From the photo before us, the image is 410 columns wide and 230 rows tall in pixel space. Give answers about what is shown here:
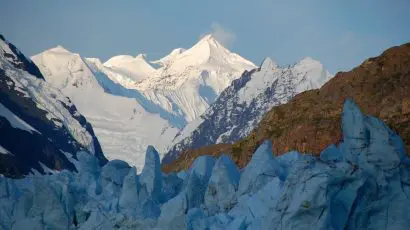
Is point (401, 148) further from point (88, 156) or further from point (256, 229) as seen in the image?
point (88, 156)

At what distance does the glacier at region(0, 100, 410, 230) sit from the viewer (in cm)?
3925

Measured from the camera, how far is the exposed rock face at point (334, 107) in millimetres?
113438

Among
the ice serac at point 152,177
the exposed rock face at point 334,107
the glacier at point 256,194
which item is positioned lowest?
the glacier at point 256,194

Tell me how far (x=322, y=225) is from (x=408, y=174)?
20.3 feet

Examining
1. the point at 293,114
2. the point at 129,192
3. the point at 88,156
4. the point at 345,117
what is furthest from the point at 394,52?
the point at 345,117

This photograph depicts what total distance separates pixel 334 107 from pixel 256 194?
81.2 metres

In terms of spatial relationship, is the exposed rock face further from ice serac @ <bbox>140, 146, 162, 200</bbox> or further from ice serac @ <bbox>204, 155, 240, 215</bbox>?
ice serac @ <bbox>204, 155, 240, 215</bbox>

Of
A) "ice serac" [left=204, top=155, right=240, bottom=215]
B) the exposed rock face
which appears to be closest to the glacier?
"ice serac" [left=204, top=155, right=240, bottom=215]

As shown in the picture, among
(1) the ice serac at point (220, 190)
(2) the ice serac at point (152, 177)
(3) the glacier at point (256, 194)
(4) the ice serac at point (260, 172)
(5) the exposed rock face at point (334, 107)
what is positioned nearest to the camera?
(3) the glacier at point (256, 194)

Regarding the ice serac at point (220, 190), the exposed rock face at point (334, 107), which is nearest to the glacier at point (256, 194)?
the ice serac at point (220, 190)

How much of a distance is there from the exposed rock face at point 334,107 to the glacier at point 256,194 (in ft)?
168

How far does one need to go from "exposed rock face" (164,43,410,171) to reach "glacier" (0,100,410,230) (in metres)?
51.2

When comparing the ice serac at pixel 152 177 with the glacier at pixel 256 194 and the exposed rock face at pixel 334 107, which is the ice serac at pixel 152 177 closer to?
the glacier at pixel 256 194

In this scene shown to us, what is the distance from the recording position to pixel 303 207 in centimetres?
3809
